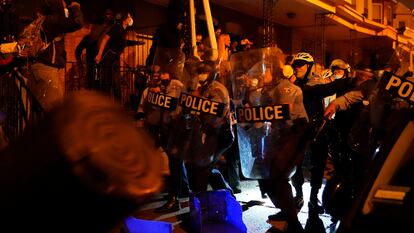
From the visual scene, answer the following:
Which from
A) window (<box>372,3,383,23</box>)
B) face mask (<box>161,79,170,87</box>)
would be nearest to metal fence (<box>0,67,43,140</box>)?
face mask (<box>161,79,170,87</box>)

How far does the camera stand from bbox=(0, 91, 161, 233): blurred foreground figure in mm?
1113

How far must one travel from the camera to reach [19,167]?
45.4 inches

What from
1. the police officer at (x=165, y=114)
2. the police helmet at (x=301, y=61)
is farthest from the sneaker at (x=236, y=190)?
the police helmet at (x=301, y=61)

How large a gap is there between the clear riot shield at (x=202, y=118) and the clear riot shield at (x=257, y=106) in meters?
0.26

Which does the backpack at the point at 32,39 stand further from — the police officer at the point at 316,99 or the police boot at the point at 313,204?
the police boot at the point at 313,204

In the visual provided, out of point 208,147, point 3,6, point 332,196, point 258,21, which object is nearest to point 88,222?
point 332,196

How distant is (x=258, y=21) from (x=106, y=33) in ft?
24.9

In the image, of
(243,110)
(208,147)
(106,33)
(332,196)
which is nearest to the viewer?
(332,196)

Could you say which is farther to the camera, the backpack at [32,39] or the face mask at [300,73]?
the face mask at [300,73]

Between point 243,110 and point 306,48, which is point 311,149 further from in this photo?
point 306,48

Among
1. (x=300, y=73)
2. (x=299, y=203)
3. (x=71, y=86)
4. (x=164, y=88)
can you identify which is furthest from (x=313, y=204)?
(x=71, y=86)

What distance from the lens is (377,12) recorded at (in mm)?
23703

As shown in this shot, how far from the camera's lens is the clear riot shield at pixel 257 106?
229 inches

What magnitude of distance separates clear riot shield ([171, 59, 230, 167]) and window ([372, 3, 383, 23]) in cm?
1817
